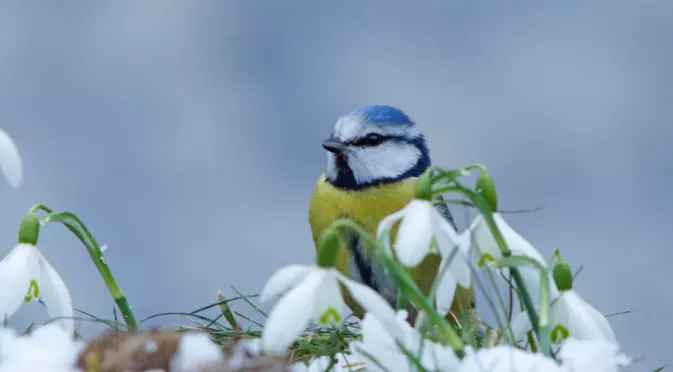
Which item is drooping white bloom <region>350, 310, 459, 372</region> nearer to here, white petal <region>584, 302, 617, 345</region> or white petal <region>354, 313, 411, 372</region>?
white petal <region>354, 313, 411, 372</region>

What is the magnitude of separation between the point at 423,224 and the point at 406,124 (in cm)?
132

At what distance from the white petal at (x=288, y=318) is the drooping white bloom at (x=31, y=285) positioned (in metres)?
0.48

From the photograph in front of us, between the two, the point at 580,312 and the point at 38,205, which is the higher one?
the point at 38,205

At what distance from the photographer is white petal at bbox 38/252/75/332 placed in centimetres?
176

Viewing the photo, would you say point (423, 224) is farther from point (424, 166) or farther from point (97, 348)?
point (424, 166)

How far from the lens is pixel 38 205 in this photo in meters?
1.83

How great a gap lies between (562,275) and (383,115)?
3.94ft

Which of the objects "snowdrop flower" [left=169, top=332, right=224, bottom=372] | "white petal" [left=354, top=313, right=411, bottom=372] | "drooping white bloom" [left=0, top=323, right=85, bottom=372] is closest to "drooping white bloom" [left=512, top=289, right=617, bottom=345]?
"white petal" [left=354, top=313, right=411, bottom=372]

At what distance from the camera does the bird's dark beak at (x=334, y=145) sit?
273 cm

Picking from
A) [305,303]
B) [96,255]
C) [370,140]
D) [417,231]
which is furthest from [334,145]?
[305,303]

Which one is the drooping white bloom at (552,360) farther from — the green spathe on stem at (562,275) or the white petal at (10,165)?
the white petal at (10,165)

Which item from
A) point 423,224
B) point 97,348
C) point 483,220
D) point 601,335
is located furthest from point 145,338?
point 601,335

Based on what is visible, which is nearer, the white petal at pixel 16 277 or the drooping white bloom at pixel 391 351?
the drooping white bloom at pixel 391 351

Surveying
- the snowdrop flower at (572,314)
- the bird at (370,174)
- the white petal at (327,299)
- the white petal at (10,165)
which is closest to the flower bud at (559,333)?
the snowdrop flower at (572,314)
